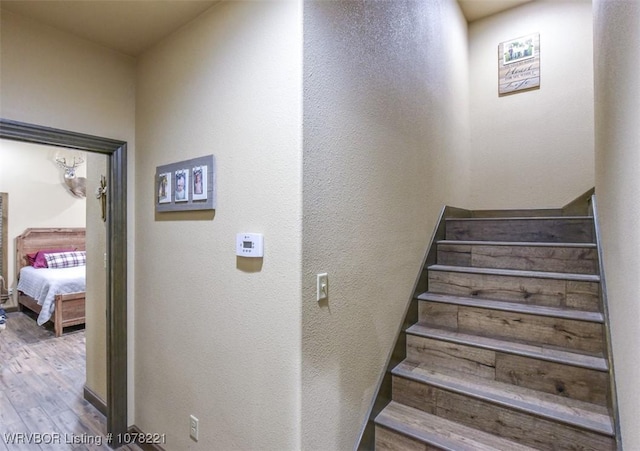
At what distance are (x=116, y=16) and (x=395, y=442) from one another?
A: 2.60m

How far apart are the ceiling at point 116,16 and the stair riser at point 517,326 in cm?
218

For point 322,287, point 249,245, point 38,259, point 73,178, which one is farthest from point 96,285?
point 73,178

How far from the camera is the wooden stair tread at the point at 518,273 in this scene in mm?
1936

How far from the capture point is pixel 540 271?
2.21 meters

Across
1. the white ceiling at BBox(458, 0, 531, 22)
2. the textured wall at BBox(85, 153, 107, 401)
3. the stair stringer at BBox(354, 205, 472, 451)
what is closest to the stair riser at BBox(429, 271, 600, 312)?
the stair stringer at BBox(354, 205, 472, 451)

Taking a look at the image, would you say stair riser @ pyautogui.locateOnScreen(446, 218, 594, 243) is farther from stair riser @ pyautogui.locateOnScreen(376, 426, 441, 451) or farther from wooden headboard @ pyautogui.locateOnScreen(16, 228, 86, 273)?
wooden headboard @ pyautogui.locateOnScreen(16, 228, 86, 273)

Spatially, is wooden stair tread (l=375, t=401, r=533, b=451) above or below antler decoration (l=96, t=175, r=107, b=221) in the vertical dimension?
below

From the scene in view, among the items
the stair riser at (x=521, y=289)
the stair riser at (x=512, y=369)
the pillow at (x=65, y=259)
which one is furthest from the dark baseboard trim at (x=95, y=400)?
the pillow at (x=65, y=259)

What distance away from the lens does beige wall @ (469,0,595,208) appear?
310 cm

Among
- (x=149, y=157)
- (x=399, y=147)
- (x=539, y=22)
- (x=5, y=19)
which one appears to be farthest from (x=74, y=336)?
(x=539, y=22)

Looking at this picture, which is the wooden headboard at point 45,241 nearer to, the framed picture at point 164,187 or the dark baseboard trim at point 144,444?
the dark baseboard trim at point 144,444

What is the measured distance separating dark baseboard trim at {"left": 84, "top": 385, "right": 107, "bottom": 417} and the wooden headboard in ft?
13.3

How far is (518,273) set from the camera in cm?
211

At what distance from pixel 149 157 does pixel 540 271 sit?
2.61m
